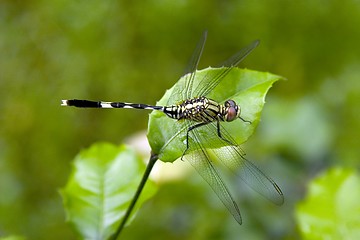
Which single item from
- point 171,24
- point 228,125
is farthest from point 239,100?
point 171,24

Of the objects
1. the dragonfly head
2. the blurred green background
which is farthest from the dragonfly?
the blurred green background

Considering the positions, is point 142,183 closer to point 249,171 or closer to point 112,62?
point 249,171

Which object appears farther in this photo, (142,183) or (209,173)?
(209,173)

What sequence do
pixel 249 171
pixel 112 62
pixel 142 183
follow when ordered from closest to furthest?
pixel 142 183
pixel 249 171
pixel 112 62

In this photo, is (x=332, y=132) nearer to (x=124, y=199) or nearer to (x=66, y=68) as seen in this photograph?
(x=66, y=68)

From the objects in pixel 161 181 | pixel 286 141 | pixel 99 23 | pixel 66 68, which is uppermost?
pixel 99 23

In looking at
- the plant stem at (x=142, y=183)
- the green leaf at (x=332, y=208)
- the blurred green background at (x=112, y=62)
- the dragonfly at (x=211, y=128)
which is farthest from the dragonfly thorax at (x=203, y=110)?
the blurred green background at (x=112, y=62)

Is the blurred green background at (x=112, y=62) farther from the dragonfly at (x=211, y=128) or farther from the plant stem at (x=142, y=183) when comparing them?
the plant stem at (x=142, y=183)

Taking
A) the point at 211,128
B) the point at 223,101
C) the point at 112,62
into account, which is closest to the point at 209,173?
the point at 211,128
